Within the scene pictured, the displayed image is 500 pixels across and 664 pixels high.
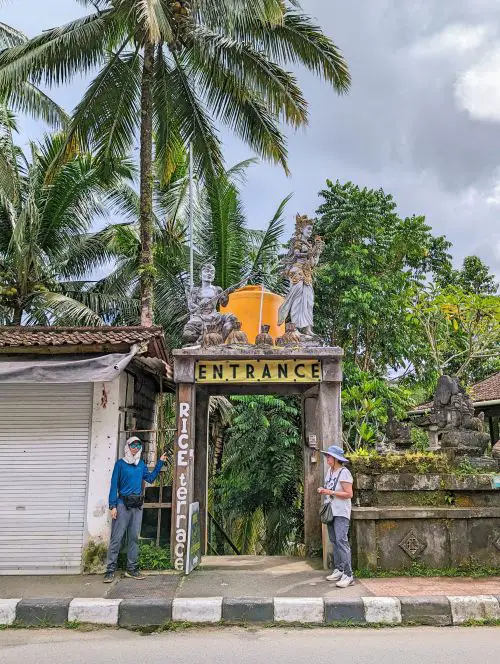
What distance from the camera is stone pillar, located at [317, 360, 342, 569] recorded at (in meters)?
7.86

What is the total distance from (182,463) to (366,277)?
7655 millimetres

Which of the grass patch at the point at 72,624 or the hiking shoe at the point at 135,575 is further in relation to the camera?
the hiking shoe at the point at 135,575

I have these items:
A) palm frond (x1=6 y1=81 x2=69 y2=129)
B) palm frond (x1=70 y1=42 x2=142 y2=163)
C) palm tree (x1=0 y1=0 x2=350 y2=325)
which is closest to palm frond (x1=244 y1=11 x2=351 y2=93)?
palm tree (x1=0 y1=0 x2=350 y2=325)

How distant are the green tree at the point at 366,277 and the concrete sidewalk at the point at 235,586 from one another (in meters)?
7.21

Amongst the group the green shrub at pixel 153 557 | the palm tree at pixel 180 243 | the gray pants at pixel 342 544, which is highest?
the palm tree at pixel 180 243

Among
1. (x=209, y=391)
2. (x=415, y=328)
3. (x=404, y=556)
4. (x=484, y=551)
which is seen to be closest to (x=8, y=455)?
(x=209, y=391)

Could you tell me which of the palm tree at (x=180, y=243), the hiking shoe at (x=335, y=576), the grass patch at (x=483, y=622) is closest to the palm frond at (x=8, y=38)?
the palm tree at (x=180, y=243)

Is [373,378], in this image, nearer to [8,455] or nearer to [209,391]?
[209,391]

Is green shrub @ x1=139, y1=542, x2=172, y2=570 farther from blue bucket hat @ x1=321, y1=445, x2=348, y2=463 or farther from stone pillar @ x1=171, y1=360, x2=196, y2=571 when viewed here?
blue bucket hat @ x1=321, y1=445, x2=348, y2=463

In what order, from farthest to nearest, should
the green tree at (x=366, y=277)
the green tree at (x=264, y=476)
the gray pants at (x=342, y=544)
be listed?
the green tree at (x=366, y=277), the green tree at (x=264, y=476), the gray pants at (x=342, y=544)

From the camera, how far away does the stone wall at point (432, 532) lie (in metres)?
7.28

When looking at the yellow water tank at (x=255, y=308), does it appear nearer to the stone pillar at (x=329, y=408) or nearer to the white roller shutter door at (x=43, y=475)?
the stone pillar at (x=329, y=408)

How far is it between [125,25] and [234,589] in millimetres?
11077

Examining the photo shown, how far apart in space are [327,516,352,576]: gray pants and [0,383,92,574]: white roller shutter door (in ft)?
11.0
